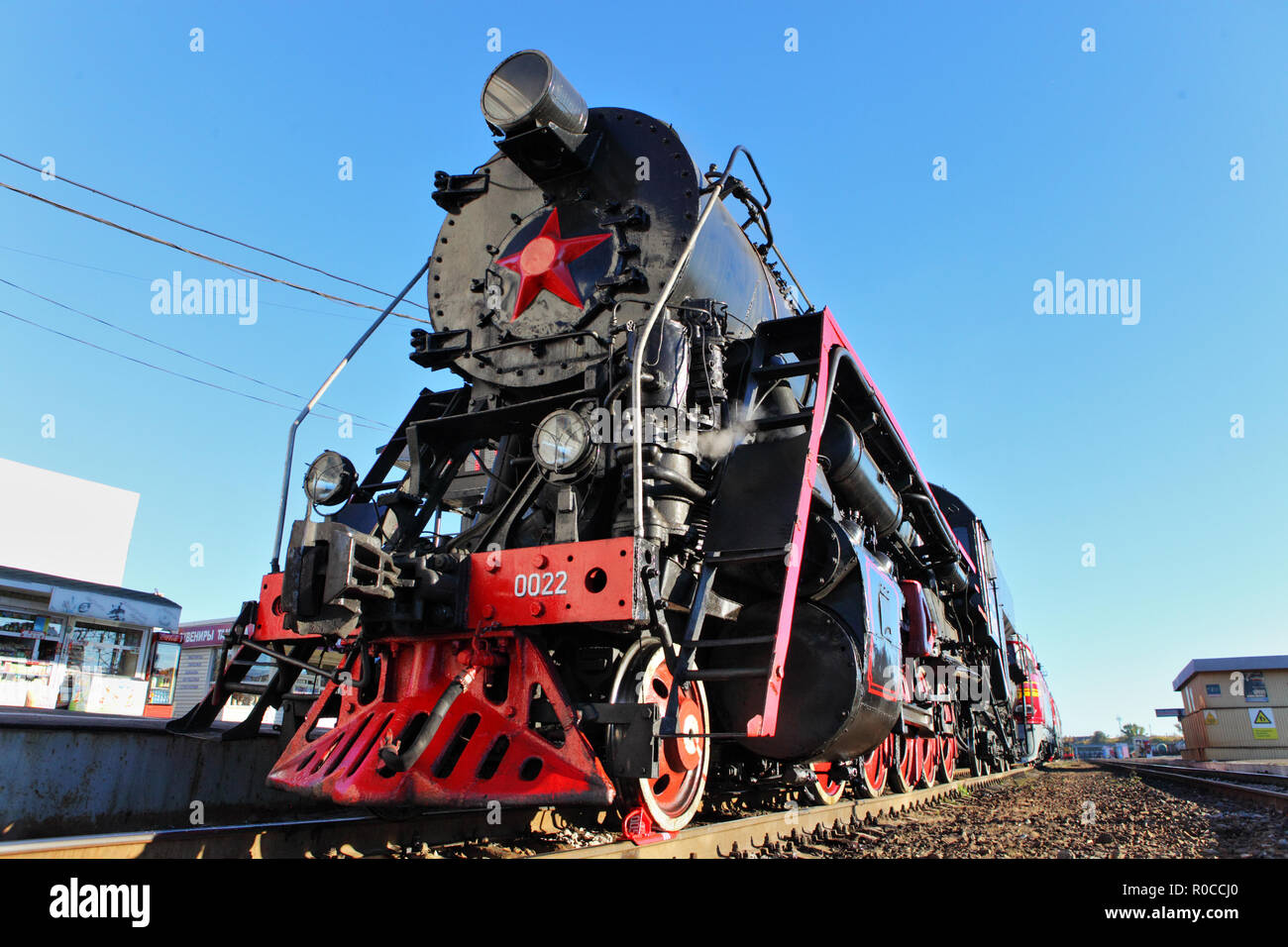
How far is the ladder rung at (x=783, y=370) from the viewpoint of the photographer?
4.18m

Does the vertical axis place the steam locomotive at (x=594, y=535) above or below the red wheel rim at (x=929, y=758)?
above

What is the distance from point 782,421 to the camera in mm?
4160

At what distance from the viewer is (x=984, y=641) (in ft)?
34.1

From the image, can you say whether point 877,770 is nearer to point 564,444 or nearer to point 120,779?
point 564,444

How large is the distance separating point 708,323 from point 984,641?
7915mm

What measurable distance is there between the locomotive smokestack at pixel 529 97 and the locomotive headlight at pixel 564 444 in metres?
1.76

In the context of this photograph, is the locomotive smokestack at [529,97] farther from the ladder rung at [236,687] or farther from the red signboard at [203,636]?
the red signboard at [203,636]

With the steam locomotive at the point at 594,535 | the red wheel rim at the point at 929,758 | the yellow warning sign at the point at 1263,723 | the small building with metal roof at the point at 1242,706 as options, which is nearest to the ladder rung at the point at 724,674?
the steam locomotive at the point at 594,535

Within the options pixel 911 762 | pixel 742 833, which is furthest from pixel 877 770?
pixel 742 833

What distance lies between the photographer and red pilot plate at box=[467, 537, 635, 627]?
3141 mm

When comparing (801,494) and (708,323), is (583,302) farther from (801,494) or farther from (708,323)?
(801,494)

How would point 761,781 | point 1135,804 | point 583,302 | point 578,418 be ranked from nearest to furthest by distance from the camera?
point 578,418 < point 583,302 < point 761,781 < point 1135,804
